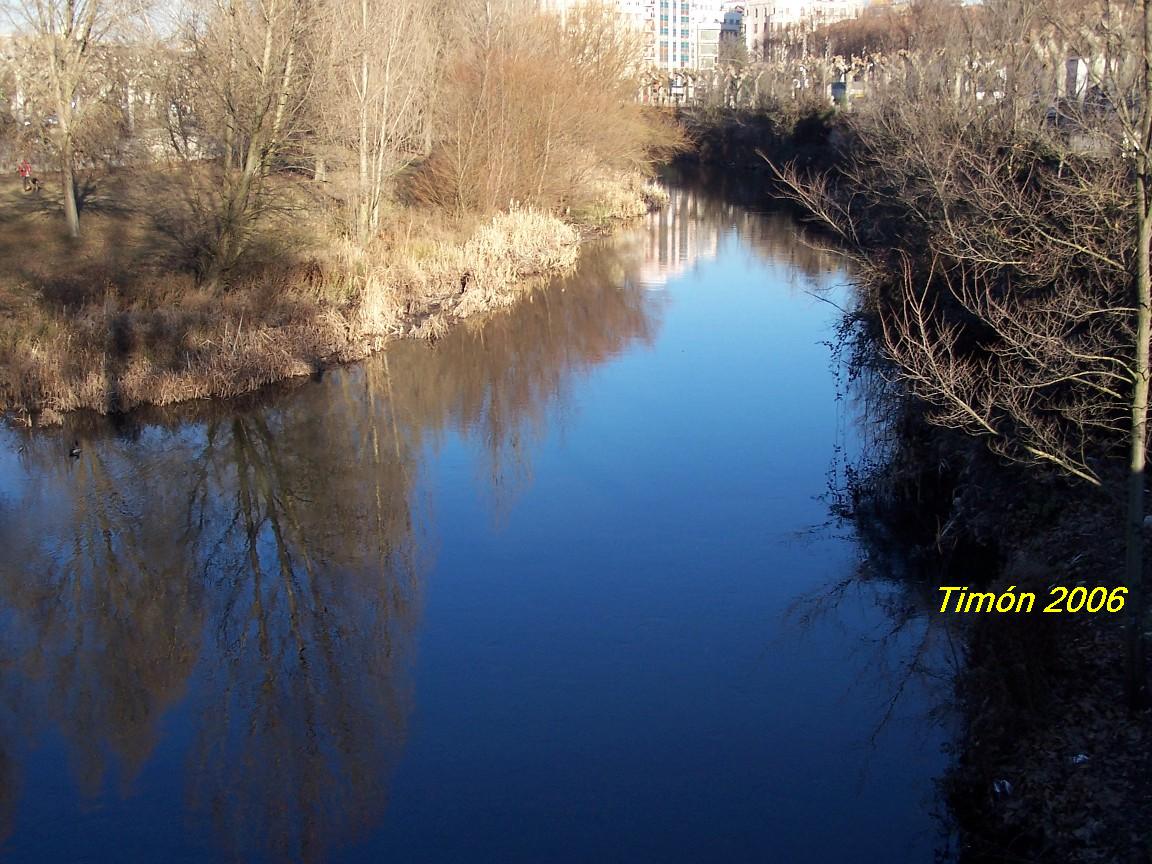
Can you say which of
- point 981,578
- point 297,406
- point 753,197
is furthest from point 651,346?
point 753,197

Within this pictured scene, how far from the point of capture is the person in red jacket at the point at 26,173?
22422 mm

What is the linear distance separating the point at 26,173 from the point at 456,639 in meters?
19.7

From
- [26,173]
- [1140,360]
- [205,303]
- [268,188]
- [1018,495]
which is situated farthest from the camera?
[26,173]

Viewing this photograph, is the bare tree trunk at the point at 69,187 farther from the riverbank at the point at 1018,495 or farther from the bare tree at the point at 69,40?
the riverbank at the point at 1018,495

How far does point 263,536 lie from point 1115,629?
22.9 ft

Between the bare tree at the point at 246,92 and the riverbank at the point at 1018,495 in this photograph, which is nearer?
the riverbank at the point at 1018,495

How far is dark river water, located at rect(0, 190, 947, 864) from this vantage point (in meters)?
6.25

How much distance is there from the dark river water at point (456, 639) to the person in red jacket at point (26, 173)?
1237cm

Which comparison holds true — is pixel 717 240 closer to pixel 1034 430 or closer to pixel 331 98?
pixel 331 98

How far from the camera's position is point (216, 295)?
15664 mm

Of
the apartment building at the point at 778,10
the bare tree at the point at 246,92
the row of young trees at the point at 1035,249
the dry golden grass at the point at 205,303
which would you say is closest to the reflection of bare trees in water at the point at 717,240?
the dry golden grass at the point at 205,303

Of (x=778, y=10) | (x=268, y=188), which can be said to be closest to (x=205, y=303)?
(x=268, y=188)

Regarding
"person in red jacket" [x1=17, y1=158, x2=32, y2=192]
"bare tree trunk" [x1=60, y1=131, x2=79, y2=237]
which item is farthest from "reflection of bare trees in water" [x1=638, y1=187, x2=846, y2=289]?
"person in red jacket" [x1=17, y1=158, x2=32, y2=192]

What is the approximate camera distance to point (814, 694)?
7.45 metres
